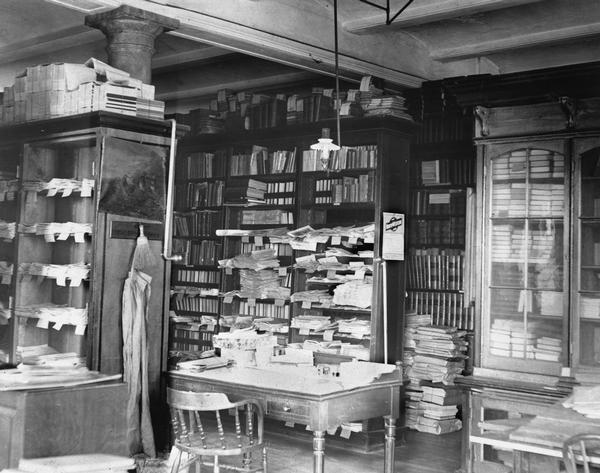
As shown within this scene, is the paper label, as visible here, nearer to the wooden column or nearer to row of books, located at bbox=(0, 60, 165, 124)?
row of books, located at bbox=(0, 60, 165, 124)

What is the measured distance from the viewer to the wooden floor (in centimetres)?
620

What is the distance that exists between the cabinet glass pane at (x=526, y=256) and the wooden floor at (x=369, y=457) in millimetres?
1171

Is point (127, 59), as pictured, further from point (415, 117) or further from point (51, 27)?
point (415, 117)

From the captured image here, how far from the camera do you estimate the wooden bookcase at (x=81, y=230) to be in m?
5.27

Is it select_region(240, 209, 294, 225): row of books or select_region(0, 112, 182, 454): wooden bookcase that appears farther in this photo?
select_region(240, 209, 294, 225): row of books

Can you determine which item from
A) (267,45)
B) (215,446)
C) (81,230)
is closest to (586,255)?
(215,446)

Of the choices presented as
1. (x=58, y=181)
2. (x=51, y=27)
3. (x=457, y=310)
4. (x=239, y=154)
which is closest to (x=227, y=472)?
(x=58, y=181)

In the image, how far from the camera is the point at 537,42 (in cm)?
743

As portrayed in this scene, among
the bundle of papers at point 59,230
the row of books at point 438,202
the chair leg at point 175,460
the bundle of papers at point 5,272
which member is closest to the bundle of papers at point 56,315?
the bundle of papers at point 5,272

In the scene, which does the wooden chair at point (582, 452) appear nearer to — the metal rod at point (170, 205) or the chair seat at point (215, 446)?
the chair seat at point (215, 446)

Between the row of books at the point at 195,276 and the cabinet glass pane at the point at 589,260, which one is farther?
the row of books at the point at 195,276

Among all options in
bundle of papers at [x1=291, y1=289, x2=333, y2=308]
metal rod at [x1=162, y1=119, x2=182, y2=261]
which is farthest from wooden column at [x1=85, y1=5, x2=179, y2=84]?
bundle of papers at [x1=291, y1=289, x2=333, y2=308]

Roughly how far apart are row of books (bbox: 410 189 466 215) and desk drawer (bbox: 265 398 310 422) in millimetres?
3728

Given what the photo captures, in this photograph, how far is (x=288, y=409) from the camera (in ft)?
15.6
